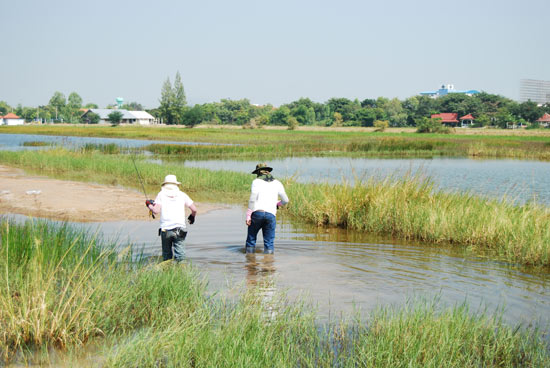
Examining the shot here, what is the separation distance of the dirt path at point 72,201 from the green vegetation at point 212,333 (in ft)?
29.1

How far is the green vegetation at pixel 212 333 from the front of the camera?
17.4 feet

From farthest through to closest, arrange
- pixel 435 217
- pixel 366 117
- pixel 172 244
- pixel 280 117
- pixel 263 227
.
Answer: pixel 280 117
pixel 366 117
pixel 435 217
pixel 263 227
pixel 172 244

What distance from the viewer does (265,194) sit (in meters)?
9.73

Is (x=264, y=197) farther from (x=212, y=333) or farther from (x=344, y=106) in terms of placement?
(x=344, y=106)

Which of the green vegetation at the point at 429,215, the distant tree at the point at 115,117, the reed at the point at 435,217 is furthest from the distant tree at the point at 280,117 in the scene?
the reed at the point at 435,217

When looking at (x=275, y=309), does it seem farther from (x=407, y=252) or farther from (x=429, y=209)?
(x=429, y=209)

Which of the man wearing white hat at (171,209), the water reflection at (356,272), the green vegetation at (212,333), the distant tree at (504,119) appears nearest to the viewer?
the green vegetation at (212,333)

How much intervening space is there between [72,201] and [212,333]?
45.4 feet

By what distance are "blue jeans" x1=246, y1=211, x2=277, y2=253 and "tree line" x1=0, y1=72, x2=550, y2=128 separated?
102 meters

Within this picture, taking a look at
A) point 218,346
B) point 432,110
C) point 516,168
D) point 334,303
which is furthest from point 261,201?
point 432,110

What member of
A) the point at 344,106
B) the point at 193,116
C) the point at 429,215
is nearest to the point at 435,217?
the point at 429,215

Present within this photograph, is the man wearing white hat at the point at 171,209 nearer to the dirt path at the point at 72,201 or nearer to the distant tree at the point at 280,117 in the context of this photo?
the dirt path at the point at 72,201

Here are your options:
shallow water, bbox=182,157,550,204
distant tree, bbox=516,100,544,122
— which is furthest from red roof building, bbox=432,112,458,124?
shallow water, bbox=182,157,550,204

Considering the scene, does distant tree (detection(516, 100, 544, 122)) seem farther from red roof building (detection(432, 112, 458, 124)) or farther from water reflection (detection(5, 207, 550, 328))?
water reflection (detection(5, 207, 550, 328))
